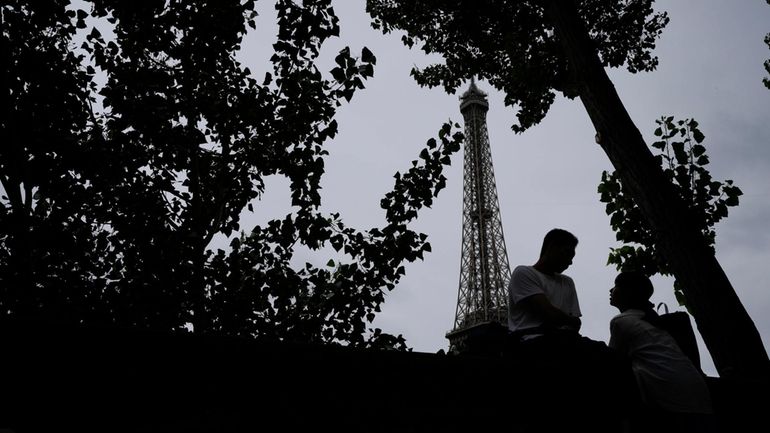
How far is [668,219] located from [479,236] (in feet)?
150

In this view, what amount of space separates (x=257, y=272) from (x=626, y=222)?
4751 mm

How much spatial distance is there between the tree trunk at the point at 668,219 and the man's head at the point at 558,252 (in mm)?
1650

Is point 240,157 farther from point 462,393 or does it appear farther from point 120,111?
point 462,393

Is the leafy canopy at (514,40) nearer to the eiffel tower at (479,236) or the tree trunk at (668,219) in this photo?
the tree trunk at (668,219)

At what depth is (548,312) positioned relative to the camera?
3510 mm

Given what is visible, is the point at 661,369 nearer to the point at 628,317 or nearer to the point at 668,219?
the point at 628,317

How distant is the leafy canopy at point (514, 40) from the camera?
837cm

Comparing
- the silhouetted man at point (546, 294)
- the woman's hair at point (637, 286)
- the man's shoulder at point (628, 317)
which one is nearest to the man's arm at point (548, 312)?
the silhouetted man at point (546, 294)

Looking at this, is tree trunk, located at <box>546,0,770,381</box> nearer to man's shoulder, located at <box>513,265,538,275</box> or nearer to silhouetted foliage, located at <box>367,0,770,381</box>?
silhouetted foliage, located at <box>367,0,770,381</box>

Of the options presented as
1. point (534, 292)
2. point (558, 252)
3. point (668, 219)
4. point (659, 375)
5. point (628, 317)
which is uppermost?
point (668, 219)

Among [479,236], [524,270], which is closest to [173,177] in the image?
[524,270]

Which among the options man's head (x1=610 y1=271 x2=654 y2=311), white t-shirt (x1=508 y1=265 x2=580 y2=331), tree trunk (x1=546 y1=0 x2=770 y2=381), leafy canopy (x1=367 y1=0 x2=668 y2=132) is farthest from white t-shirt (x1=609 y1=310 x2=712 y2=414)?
leafy canopy (x1=367 y1=0 x2=668 y2=132)

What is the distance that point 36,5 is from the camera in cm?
559

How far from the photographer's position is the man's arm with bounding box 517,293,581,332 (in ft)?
11.5
